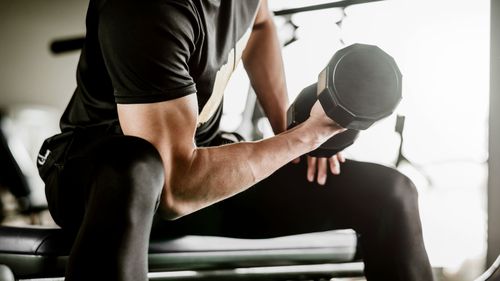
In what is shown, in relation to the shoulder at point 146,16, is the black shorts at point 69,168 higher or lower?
lower

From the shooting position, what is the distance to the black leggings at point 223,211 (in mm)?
527

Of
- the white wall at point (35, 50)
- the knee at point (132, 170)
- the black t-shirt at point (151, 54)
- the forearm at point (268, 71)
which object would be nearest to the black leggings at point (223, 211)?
the knee at point (132, 170)

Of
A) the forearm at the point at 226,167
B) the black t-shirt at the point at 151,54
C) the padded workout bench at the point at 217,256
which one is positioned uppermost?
the black t-shirt at the point at 151,54

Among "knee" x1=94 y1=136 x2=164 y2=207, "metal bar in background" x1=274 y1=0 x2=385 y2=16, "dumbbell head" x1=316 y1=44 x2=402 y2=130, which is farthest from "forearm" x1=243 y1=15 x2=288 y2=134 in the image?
"metal bar in background" x1=274 y1=0 x2=385 y2=16

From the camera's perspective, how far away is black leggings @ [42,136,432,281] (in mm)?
527

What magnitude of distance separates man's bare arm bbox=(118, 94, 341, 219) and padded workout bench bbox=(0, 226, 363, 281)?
0.45 ft

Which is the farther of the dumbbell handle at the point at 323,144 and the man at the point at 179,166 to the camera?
the dumbbell handle at the point at 323,144

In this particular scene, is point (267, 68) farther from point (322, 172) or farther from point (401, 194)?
point (401, 194)

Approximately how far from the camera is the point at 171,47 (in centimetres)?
66

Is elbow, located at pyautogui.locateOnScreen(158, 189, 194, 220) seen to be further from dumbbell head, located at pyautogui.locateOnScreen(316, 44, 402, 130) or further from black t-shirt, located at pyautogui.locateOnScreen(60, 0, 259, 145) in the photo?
dumbbell head, located at pyautogui.locateOnScreen(316, 44, 402, 130)

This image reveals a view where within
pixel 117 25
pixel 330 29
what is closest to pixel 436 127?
pixel 330 29

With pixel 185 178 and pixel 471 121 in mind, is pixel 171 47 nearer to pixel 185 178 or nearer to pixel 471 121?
pixel 185 178

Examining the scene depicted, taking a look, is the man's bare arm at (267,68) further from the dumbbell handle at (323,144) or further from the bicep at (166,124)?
the bicep at (166,124)

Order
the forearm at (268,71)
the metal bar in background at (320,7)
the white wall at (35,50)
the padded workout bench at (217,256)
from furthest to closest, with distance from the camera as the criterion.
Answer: the white wall at (35,50), the metal bar in background at (320,7), the forearm at (268,71), the padded workout bench at (217,256)
